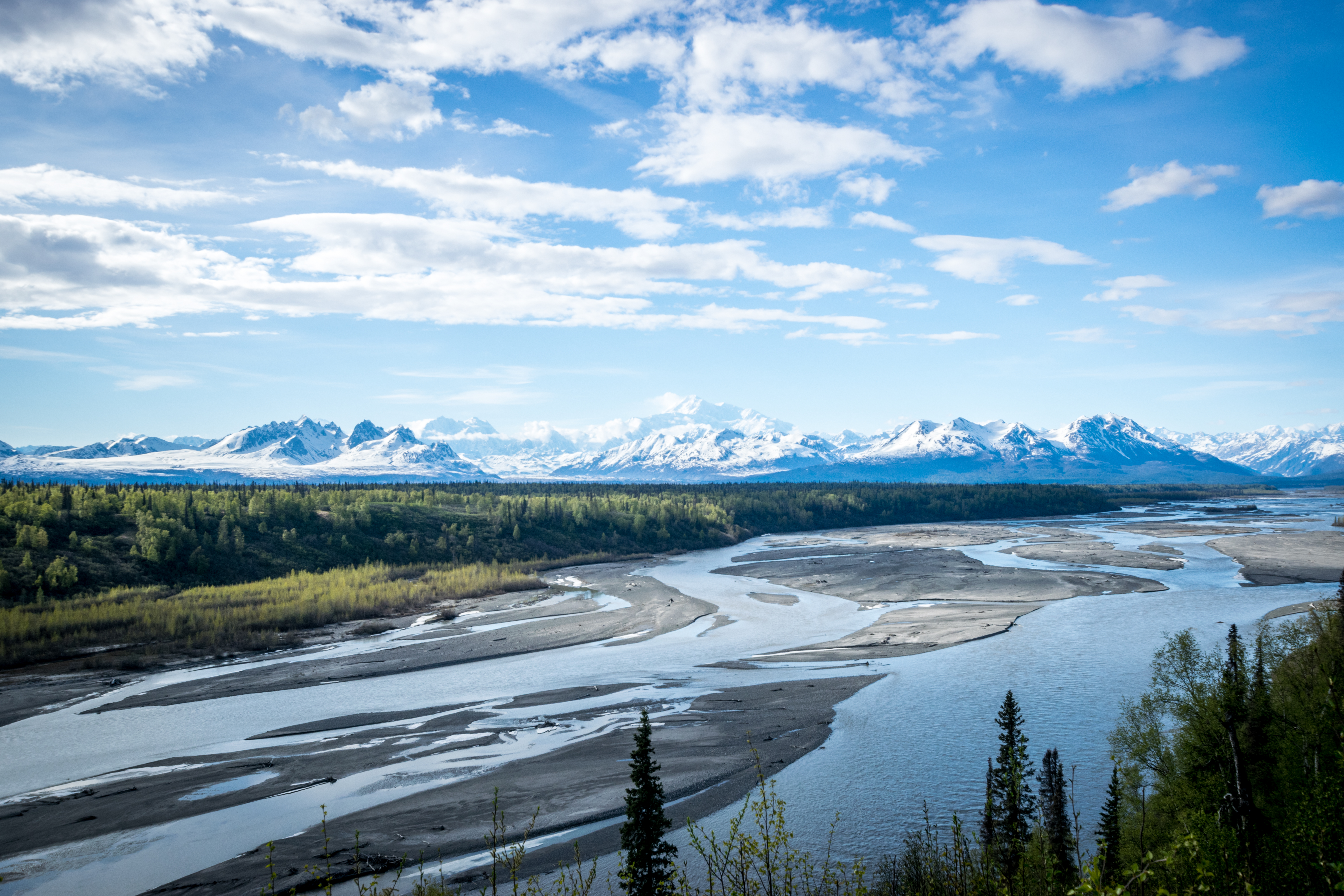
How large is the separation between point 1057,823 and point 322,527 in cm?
9272

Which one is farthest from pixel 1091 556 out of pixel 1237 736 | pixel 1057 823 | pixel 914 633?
pixel 1057 823

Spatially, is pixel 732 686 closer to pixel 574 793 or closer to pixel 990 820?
pixel 574 793

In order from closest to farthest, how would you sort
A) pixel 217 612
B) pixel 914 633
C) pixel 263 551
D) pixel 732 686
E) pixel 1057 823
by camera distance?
pixel 1057 823
pixel 732 686
pixel 914 633
pixel 217 612
pixel 263 551

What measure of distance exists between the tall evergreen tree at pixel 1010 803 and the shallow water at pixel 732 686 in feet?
13.3

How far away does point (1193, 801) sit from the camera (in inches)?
768

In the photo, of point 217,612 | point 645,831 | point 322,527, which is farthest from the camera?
point 322,527

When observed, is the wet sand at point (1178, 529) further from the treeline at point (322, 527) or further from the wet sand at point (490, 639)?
the wet sand at point (490, 639)

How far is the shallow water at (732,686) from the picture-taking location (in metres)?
22.8

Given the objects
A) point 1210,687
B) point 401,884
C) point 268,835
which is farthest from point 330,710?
point 1210,687

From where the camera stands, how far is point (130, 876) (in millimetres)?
20641

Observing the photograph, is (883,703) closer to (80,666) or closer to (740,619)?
(740,619)

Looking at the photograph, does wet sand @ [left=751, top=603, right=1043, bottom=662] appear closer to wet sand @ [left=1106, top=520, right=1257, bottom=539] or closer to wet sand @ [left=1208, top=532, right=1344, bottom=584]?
wet sand @ [left=1208, top=532, right=1344, bottom=584]

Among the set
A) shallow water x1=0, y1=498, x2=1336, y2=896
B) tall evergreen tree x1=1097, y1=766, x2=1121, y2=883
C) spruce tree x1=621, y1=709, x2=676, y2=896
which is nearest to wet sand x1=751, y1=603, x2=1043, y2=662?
shallow water x1=0, y1=498, x2=1336, y2=896

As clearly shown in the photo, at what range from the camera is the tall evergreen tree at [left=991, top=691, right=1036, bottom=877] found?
16328 millimetres
